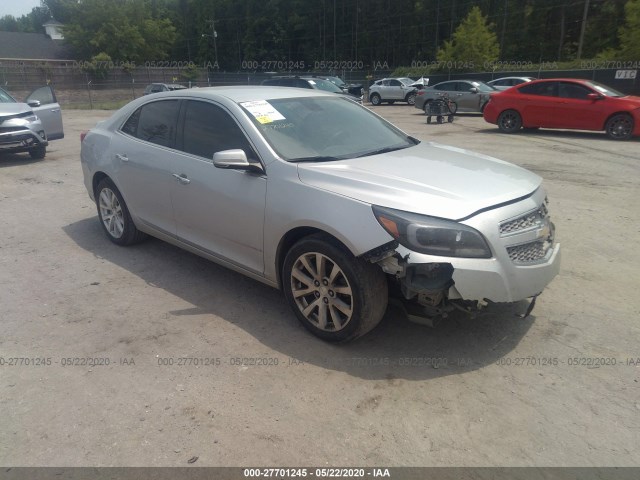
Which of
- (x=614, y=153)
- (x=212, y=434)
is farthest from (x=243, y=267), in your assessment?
(x=614, y=153)

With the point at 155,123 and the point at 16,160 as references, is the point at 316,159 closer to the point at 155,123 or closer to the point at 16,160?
the point at 155,123

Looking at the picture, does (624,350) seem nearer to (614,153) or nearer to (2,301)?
(2,301)

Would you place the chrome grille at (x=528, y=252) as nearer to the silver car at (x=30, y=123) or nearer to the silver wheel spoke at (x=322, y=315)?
the silver wheel spoke at (x=322, y=315)

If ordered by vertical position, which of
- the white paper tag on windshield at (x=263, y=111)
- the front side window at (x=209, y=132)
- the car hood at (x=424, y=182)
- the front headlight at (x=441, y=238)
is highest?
the white paper tag on windshield at (x=263, y=111)

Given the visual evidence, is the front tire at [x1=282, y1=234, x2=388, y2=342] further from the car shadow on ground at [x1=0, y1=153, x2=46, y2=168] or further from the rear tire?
the rear tire

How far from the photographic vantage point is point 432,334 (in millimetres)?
3598

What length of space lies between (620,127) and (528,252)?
1168 centimetres

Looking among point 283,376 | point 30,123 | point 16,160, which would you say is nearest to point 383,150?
point 283,376

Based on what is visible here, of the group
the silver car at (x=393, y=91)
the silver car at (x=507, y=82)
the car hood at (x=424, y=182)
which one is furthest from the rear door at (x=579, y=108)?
the silver car at (x=393, y=91)

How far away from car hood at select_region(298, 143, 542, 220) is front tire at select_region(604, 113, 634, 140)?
10718mm

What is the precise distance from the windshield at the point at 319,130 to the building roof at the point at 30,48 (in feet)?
241

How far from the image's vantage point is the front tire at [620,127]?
12492 mm

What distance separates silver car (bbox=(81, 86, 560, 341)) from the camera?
9.95ft

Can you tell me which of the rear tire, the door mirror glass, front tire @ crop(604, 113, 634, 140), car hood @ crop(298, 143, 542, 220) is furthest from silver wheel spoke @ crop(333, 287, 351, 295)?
front tire @ crop(604, 113, 634, 140)
